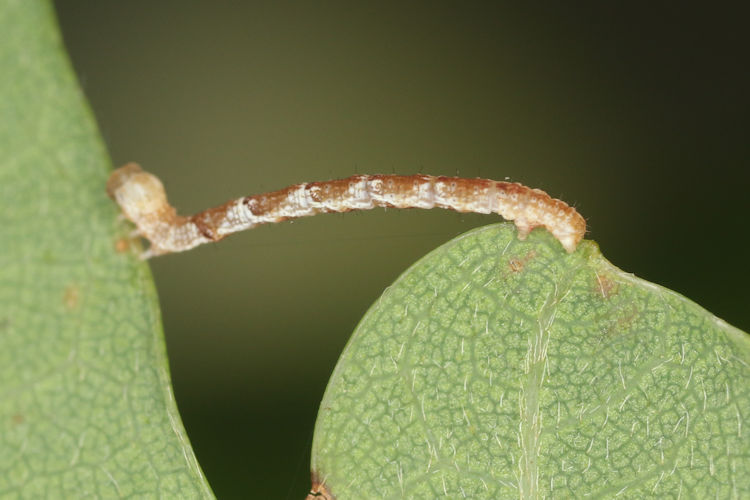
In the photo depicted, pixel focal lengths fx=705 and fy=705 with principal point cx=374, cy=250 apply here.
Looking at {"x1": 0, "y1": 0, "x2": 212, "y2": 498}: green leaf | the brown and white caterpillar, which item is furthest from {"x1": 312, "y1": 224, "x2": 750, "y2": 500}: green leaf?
{"x1": 0, "y1": 0, "x2": 212, "y2": 498}: green leaf

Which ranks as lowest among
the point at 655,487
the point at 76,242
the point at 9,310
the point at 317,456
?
the point at 655,487

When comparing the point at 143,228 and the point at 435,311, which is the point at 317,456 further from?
the point at 143,228

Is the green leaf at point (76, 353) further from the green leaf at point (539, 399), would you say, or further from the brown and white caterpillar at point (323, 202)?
the green leaf at point (539, 399)

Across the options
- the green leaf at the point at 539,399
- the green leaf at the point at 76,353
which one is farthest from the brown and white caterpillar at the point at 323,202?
the green leaf at the point at 539,399

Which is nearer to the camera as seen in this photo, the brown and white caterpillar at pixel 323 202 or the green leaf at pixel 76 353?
the green leaf at pixel 76 353

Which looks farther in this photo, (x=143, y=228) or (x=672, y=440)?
(x=143, y=228)

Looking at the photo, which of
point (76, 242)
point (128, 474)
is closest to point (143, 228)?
point (76, 242)
